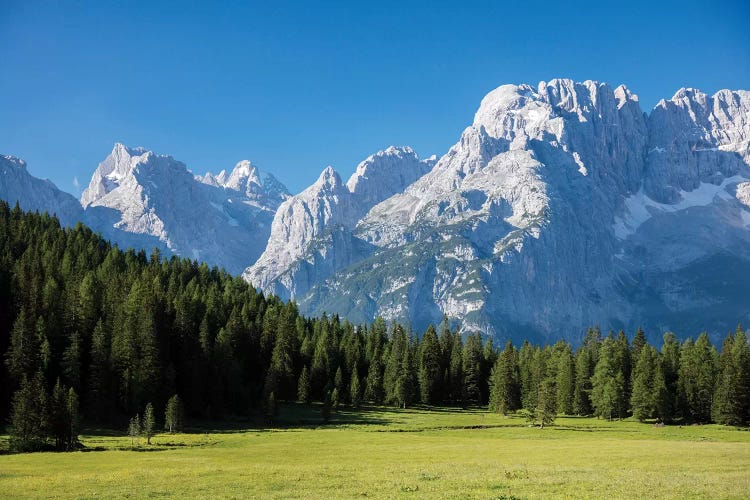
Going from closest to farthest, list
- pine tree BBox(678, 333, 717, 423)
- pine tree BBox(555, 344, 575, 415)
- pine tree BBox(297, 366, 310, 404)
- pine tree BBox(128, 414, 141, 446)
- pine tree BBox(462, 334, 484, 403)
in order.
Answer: pine tree BBox(128, 414, 141, 446), pine tree BBox(678, 333, 717, 423), pine tree BBox(297, 366, 310, 404), pine tree BBox(555, 344, 575, 415), pine tree BBox(462, 334, 484, 403)

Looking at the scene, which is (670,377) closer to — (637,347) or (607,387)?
(607,387)

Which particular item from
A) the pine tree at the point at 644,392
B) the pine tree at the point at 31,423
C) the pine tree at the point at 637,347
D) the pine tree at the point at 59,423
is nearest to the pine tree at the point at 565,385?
the pine tree at the point at 637,347

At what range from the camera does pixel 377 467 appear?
5162 centimetres

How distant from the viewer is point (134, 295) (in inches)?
4466

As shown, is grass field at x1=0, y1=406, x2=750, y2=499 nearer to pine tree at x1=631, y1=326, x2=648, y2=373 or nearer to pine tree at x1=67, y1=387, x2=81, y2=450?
pine tree at x1=67, y1=387, x2=81, y2=450

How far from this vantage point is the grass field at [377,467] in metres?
38.8

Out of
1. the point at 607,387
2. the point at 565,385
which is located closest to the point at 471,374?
the point at 565,385

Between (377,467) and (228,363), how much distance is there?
70.6 metres

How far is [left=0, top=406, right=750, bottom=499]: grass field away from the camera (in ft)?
127

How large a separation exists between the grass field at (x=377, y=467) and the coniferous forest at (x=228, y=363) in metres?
13.6

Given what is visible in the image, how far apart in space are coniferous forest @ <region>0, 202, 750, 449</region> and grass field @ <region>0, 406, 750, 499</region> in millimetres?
13605

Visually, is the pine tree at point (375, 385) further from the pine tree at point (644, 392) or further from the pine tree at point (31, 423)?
the pine tree at point (31, 423)

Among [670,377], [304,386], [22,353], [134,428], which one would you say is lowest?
[134,428]

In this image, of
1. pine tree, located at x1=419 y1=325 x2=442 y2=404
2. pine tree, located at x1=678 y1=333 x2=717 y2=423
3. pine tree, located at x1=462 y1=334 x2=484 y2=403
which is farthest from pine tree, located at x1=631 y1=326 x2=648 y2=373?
pine tree, located at x1=419 y1=325 x2=442 y2=404
